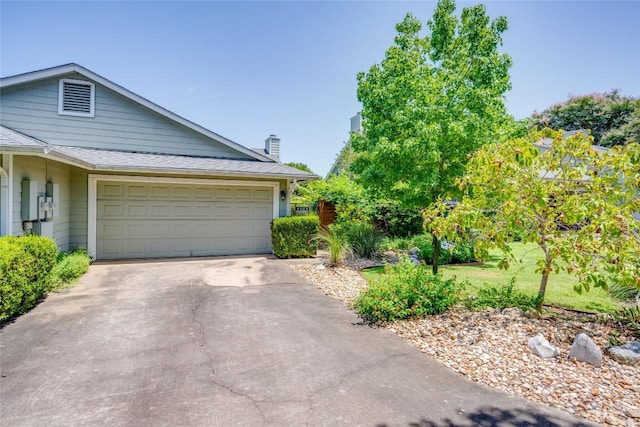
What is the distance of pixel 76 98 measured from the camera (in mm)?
9836

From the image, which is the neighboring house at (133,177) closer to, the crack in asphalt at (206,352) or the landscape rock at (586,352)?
the crack in asphalt at (206,352)

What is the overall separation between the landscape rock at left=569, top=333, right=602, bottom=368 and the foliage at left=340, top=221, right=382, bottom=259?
268 inches

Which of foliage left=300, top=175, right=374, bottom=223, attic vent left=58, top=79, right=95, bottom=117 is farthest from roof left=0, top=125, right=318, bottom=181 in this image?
foliage left=300, top=175, right=374, bottom=223

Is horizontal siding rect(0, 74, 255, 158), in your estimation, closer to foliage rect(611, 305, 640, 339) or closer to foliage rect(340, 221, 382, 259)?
foliage rect(340, 221, 382, 259)

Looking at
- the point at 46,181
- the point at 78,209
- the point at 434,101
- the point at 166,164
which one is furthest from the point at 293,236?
the point at 46,181

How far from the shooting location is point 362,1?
382 inches

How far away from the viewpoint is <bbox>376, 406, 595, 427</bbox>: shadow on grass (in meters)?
2.77

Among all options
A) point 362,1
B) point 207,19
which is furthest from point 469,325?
point 207,19

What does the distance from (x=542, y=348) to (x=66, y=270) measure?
8502 mm

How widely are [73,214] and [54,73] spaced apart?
3925 mm

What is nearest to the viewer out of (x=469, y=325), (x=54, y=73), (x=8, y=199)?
(x=469, y=325)

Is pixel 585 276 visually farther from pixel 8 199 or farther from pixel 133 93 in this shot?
pixel 133 93

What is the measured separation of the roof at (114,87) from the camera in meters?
9.02

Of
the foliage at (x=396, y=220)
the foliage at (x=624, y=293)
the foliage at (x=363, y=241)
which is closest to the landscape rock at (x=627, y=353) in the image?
the foliage at (x=624, y=293)
